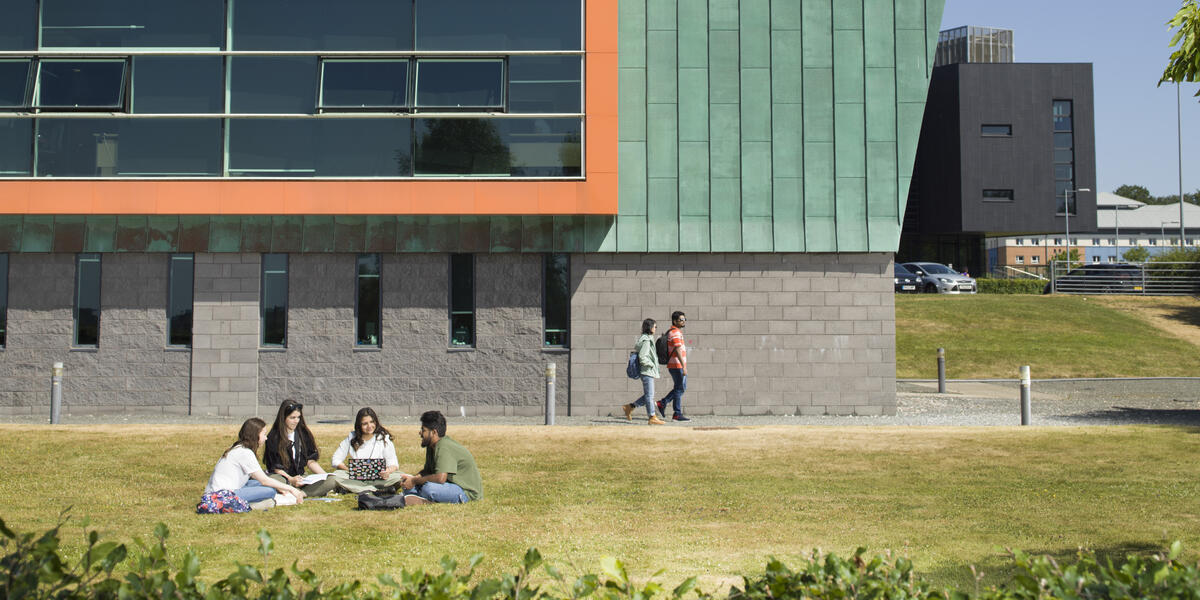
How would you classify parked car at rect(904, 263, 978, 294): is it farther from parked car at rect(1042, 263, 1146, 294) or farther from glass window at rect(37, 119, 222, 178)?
glass window at rect(37, 119, 222, 178)

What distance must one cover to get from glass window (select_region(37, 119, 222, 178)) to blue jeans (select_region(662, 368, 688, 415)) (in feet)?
28.3

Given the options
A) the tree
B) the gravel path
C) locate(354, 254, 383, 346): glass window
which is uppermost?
the tree

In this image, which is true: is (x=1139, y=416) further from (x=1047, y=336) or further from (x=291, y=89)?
(x=1047, y=336)

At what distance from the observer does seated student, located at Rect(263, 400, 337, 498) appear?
428 inches

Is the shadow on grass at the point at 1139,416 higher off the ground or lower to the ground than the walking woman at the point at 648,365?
lower

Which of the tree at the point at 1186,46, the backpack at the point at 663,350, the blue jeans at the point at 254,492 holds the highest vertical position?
the tree at the point at 1186,46

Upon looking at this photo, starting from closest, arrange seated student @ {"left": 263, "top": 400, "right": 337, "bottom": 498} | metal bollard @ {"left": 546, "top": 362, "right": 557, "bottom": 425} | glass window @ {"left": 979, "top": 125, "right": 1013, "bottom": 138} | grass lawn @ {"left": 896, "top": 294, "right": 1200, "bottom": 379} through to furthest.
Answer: seated student @ {"left": 263, "top": 400, "right": 337, "bottom": 498} < metal bollard @ {"left": 546, "top": 362, "right": 557, "bottom": 425} < grass lawn @ {"left": 896, "top": 294, "right": 1200, "bottom": 379} < glass window @ {"left": 979, "top": 125, "right": 1013, "bottom": 138}

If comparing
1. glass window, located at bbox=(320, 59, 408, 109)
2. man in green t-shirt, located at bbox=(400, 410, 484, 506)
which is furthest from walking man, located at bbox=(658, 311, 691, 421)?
man in green t-shirt, located at bbox=(400, 410, 484, 506)

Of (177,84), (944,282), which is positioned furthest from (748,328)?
(944,282)

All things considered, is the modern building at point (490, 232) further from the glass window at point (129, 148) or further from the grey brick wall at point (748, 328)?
the glass window at point (129, 148)

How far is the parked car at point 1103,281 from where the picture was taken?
47.7 meters

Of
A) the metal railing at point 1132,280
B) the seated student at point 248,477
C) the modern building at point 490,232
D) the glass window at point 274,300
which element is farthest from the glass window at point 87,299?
the metal railing at point 1132,280

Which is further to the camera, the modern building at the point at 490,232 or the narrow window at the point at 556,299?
the narrow window at the point at 556,299

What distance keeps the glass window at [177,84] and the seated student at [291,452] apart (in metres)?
9.19
